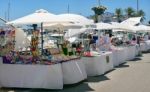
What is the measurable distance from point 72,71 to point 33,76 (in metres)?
1.51

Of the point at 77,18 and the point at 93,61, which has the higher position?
the point at 77,18

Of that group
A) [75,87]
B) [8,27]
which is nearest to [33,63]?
[75,87]

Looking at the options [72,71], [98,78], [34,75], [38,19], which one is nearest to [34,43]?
[38,19]

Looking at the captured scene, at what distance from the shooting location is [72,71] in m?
12.9

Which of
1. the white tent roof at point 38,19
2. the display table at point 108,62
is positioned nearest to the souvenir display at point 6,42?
the white tent roof at point 38,19

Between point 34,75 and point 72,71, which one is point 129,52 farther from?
point 34,75

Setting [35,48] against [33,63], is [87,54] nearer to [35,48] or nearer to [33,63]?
[35,48]

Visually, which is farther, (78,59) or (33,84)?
(78,59)

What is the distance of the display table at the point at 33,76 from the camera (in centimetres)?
1185

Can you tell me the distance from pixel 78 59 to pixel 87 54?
2.27 meters

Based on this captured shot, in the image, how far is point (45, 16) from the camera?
45.6 feet

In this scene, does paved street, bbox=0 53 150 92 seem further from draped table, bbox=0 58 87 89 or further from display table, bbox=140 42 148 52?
display table, bbox=140 42 148 52

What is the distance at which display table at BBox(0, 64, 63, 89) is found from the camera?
11.9m

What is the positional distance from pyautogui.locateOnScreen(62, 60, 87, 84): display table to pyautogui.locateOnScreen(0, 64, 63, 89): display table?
1.62ft
